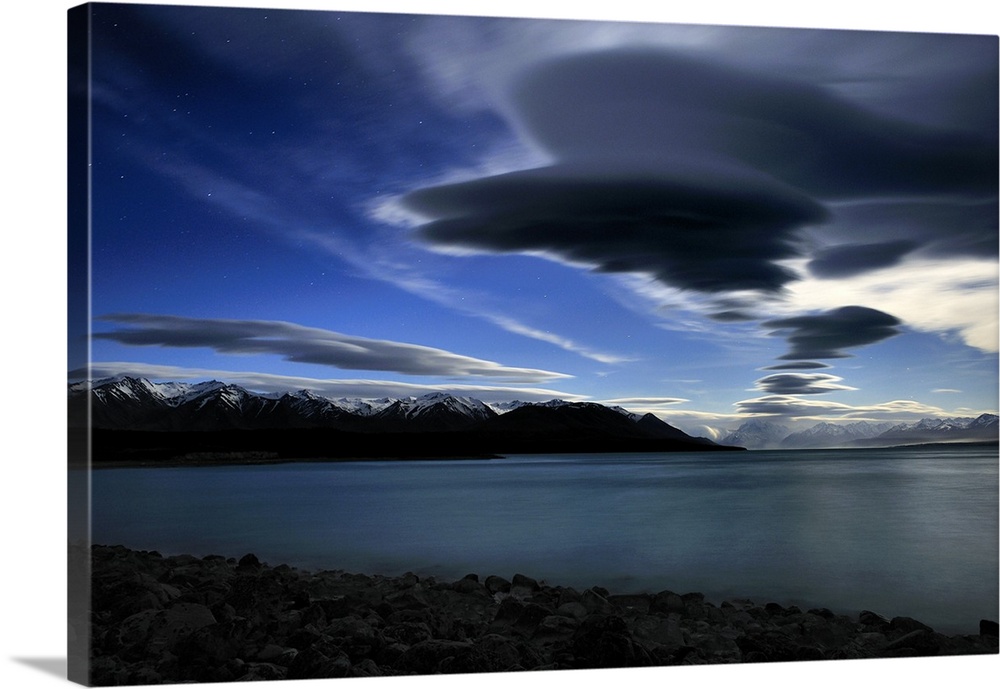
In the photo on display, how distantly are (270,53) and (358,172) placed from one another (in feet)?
2.73

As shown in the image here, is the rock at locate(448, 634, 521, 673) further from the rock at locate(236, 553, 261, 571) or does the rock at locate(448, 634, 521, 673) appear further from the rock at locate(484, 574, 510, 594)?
the rock at locate(236, 553, 261, 571)

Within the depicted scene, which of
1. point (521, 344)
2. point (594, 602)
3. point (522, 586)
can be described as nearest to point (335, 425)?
point (521, 344)

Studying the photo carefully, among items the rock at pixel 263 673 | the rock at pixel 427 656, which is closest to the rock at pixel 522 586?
the rock at pixel 427 656

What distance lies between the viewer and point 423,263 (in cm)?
783

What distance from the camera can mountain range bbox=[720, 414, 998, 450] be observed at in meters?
8.24

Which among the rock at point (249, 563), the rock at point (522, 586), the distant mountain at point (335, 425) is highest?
the distant mountain at point (335, 425)

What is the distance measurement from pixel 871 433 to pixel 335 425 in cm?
338

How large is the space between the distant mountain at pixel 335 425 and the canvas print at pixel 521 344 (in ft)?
0.07

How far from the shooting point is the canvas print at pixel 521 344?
7.22 m

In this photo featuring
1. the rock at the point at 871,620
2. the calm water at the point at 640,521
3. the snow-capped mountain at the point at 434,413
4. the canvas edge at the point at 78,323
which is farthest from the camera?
the rock at the point at 871,620

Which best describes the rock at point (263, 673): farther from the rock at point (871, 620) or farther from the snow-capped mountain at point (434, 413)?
the rock at point (871, 620)

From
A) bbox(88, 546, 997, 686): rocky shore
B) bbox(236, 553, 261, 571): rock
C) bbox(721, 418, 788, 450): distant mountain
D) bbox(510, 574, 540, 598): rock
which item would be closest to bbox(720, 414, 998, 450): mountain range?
bbox(721, 418, 788, 450): distant mountain

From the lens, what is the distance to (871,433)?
8.37 m

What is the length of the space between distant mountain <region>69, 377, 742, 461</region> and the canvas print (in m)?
0.02
